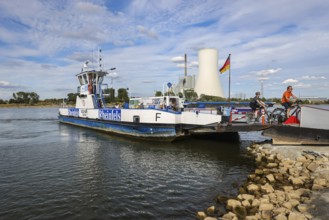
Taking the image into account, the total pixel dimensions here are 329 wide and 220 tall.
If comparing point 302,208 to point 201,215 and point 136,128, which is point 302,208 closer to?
point 201,215

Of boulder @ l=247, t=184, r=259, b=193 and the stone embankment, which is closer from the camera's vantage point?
the stone embankment

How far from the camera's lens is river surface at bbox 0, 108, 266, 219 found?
27.6 ft

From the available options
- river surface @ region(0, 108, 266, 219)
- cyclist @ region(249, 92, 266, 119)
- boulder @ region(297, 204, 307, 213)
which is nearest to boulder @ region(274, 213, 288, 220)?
boulder @ region(297, 204, 307, 213)

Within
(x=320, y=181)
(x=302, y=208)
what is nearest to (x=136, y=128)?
(x=320, y=181)

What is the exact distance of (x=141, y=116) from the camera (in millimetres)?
19969

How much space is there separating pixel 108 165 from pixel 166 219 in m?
6.74

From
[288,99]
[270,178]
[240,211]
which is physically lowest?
[240,211]

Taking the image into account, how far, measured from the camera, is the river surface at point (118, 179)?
8.42 m

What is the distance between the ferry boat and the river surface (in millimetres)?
1232

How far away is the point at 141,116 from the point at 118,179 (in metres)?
8.92

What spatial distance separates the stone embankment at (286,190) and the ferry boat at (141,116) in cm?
596

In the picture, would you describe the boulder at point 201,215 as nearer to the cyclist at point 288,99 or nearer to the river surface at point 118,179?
the river surface at point 118,179

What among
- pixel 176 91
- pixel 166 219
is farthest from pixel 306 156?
pixel 176 91

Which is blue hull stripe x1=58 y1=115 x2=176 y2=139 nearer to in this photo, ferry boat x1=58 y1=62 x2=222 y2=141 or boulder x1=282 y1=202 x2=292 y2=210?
A: ferry boat x1=58 y1=62 x2=222 y2=141
